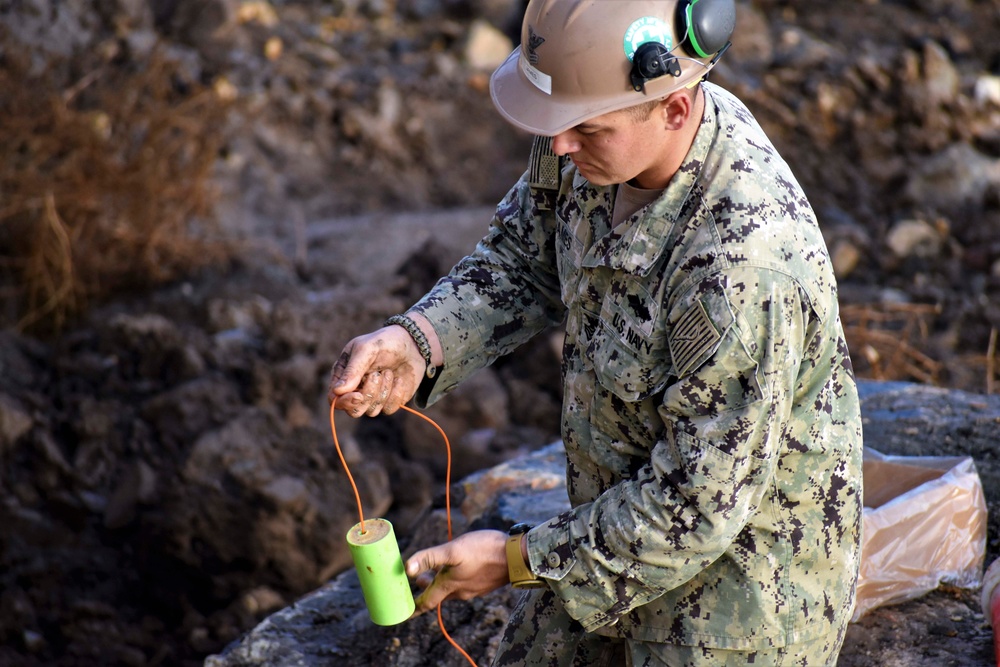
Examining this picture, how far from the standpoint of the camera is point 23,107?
5754 millimetres

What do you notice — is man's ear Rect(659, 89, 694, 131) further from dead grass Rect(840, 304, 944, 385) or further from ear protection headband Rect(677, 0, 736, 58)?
dead grass Rect(840, 304, 944, 385)

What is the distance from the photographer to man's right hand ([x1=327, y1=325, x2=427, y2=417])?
2.30 metres

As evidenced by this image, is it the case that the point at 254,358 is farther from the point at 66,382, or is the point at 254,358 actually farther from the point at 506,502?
the point at 506,502

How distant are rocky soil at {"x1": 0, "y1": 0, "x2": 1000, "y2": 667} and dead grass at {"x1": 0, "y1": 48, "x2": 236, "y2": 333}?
0.62 ft

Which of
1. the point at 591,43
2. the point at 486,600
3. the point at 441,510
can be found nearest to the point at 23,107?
the point at 441,510

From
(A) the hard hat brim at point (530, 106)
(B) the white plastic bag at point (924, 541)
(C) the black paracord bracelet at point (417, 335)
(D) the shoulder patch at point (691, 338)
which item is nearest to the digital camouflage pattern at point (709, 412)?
(D) the shoulder patch at point (691, 338)

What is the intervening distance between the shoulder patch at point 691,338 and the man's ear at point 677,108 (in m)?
0.36

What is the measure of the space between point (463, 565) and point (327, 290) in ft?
15.2

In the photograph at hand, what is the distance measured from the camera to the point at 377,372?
236 centimetres

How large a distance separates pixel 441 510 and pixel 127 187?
348 centimetres

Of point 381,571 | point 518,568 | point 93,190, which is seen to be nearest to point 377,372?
point 381,571

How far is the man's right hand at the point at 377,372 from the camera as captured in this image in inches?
90.5

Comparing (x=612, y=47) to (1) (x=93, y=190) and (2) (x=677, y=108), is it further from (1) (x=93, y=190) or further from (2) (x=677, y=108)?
(1) (x=93, y=190)

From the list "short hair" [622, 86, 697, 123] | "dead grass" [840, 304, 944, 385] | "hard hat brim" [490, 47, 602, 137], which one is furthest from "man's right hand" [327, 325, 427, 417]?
"dead grass" [840, 304, 944, 385]
